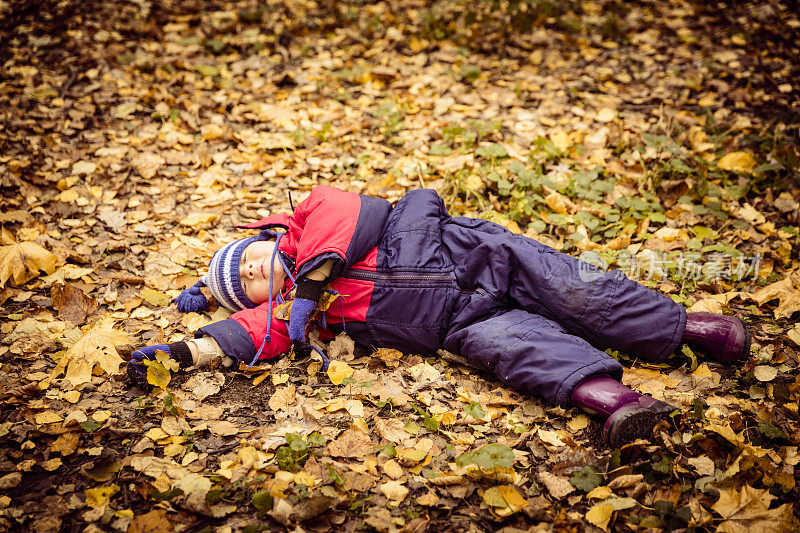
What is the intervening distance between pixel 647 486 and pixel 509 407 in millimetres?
706

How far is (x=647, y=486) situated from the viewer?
2.05 m

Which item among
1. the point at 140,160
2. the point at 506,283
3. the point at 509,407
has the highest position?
the point at 140,160

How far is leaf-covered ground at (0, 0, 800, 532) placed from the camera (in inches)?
81.9

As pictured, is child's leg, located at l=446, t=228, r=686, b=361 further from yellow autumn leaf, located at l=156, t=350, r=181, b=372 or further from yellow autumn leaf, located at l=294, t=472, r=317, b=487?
yellow autumn leaf, located at l=156, t=350, r=181, b=372

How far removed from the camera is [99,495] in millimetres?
2043

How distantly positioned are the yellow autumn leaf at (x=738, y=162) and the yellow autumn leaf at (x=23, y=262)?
5.03 meters

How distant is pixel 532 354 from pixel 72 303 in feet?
9.18

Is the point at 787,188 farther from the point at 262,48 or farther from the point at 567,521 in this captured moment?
the point at 262,48

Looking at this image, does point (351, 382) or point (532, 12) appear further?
point (532, 12)

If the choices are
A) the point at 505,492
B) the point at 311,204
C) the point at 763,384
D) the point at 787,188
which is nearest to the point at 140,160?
the point at 311,204

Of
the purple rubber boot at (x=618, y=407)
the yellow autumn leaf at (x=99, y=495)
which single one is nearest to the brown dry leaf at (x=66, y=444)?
the yellow autumn leaf at (x=99, y=495)

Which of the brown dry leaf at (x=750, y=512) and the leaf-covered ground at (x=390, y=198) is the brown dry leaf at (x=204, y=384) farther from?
the brown dry leaf at (x=750, y=512)

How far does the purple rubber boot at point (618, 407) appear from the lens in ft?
7.08

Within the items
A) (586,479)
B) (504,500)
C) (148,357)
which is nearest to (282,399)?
(148,357)
